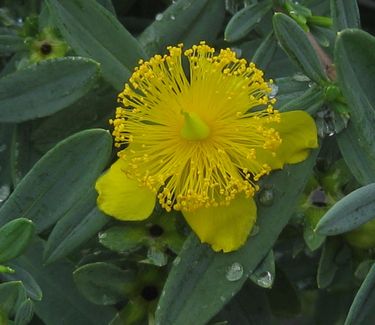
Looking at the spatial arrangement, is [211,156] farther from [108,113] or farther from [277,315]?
[277,315]

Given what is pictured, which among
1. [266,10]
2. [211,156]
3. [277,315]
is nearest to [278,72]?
[266,10]

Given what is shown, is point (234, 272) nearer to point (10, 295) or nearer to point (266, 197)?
point (266, 197)

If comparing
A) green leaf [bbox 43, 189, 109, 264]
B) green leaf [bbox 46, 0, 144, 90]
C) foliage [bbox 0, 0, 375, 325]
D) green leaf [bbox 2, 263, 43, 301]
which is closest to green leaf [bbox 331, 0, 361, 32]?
foliage [bbox 0, 0, 375, 325]

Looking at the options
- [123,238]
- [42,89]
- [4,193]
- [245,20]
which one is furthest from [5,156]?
[245,20]

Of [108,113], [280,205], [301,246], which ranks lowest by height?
[301,246]

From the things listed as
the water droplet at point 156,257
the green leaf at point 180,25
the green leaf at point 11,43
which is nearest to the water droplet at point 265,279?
the water droplet at point 156,257

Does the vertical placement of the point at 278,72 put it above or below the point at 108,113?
below
